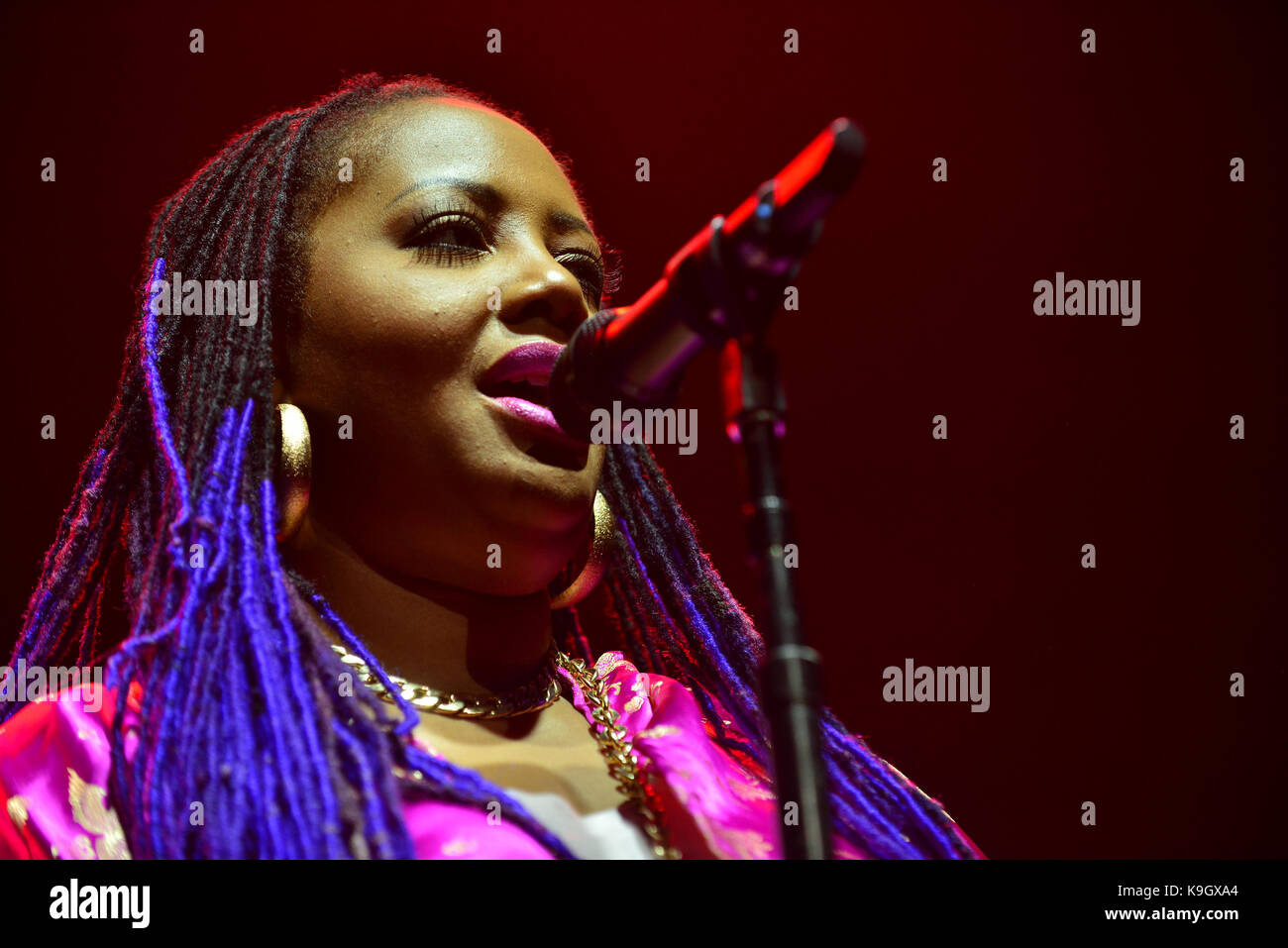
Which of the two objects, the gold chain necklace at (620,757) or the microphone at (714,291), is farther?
the gold chain necklace at (620,757)

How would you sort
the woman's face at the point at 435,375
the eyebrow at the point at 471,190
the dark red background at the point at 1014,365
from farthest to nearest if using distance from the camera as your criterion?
the dark red background at the point at 1014,365
the eyebrow at the point at 471,190
the woman's face at the point at 435,375

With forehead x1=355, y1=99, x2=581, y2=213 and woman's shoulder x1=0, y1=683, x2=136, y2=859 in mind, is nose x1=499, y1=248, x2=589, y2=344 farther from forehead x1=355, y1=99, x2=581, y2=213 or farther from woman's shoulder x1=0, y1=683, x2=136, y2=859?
woman's shoulder x1=0, y1=683, x2=136, y2=859

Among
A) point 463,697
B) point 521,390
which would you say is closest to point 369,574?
point 463,697

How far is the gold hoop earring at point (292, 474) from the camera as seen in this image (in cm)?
148

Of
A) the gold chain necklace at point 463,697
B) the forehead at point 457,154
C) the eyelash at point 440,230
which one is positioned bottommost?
the gold chain necklace at point 463,697

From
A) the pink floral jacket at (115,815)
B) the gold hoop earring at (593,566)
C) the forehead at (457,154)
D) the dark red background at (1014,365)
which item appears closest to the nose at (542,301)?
the forehead at (457,154)

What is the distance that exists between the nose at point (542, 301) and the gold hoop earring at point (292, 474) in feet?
1.04

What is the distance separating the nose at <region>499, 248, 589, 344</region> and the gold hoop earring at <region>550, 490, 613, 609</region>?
11.2 inches

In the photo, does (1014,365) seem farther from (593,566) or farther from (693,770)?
(693,770)

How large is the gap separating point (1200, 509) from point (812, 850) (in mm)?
1991

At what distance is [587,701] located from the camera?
168 centimetres

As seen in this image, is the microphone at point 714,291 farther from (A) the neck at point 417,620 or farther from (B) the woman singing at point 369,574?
(A) the neck at point 417,620

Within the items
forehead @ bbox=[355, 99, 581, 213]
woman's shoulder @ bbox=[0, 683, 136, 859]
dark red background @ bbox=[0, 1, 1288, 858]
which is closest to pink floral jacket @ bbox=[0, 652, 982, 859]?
woman's shoulder @ bbox=[0, 683, 136, 859]
